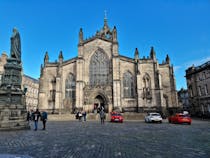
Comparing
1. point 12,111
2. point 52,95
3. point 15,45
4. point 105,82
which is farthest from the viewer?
point 52,95

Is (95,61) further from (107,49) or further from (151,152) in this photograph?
(151,152)

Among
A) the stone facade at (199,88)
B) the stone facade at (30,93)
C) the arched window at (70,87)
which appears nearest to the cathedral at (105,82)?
the arched window at (70,87)

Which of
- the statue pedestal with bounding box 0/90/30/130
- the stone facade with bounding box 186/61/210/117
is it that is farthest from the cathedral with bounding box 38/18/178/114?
the statue pedestal with bounding box 0/90/30/130

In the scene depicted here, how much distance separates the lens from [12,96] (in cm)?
1285

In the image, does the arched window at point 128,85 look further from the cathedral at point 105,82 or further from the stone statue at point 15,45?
the stone statue at point 15,45

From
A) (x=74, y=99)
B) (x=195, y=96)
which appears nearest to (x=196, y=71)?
(x=195, y=96)

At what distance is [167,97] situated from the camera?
3384 centimetres

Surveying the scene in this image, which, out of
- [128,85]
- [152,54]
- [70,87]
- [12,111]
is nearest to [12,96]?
[12,111]

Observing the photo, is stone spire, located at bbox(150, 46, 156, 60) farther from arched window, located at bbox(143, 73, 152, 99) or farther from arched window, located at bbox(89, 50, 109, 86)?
arched window, located at bbox(89, 50, 109, 86)

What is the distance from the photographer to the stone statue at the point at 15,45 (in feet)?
46.0

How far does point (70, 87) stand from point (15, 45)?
19874 mm

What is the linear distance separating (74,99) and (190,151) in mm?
28392

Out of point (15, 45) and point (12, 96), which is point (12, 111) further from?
point (15, 45)

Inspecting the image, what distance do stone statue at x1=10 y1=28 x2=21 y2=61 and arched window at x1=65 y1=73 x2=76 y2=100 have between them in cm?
1931
